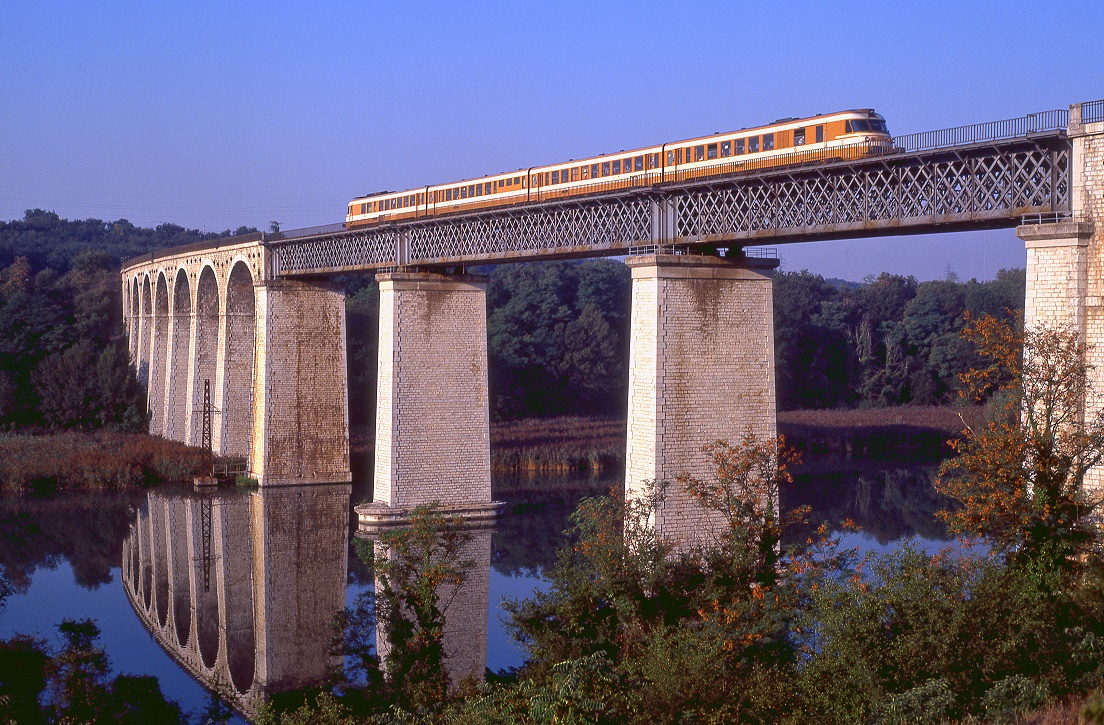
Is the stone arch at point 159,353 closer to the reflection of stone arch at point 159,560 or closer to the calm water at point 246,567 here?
the calm water at point 246,567

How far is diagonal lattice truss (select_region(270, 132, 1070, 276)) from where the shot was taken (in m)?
20.0

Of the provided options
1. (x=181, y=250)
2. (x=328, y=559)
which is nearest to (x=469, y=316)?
(x=328, y=559)

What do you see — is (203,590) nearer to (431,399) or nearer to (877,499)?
(431,399)

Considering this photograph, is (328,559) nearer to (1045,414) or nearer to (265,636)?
(265,636)

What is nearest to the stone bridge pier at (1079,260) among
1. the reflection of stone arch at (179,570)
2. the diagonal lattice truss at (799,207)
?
the diagonal lattice truss at (799,207)

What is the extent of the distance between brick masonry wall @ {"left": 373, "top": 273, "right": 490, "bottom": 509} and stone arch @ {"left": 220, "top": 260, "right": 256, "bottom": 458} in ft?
42.6

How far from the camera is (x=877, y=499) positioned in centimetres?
4141

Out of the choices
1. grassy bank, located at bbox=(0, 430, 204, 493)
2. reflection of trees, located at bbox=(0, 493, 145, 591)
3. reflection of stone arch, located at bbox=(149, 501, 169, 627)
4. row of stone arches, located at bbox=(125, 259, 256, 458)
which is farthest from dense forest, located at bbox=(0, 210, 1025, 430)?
reflection of stone arch, located at bbox=(149, 501, 169, 627)

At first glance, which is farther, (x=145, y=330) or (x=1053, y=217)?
(x=145, y=330)

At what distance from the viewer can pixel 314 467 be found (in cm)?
4316

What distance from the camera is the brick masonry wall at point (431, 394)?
34969 millimetres

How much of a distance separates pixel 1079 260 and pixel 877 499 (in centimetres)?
2411

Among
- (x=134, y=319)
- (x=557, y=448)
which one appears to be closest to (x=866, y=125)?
(x=557, y=448)

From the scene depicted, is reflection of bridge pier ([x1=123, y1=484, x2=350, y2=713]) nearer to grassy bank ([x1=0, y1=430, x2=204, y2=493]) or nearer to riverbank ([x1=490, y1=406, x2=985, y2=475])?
grassy bank ([x1=0, y1=430, x2=204, y2=493])
